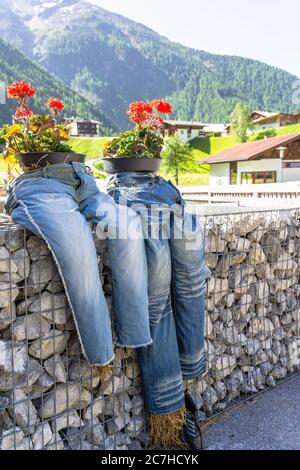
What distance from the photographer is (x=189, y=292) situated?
8.48ft

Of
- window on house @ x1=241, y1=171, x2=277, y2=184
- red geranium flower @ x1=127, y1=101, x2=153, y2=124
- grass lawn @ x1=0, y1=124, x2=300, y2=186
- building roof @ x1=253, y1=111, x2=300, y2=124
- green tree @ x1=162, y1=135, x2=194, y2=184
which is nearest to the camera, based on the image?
red geranium flower @ x1=127, y1=101, x2=153, y2=124

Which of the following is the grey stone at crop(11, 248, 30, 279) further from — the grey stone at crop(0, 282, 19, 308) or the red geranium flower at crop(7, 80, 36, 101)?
the red geranium flower at crop(7, 80, 36, 101)

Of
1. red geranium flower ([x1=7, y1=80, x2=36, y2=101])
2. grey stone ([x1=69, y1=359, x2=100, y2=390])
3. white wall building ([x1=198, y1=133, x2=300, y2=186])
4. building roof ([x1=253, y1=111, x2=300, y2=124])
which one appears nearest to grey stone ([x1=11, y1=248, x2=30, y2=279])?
grey stone ([x1=69, y1=359, x2=100, y2=390])

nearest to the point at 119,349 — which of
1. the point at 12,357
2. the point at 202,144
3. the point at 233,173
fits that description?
the point at 12,357

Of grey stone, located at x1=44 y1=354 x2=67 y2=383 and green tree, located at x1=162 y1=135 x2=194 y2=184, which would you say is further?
green tree, located at x1=162 y1=135 x2=194 y2=184

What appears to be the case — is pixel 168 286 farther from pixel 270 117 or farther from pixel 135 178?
pixel 270 117

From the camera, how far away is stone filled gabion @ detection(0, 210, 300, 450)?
2.11 metres

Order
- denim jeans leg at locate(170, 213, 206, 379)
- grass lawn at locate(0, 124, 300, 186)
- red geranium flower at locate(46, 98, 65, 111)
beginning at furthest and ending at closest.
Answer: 1. grass lawn at locate(0, 124, 300, 186)
2. red geranium flower at locate(46, 98, 65, 111)
3. denim jeans leg at locate(170, 213, 206, 379)

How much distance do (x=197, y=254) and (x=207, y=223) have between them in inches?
18.1

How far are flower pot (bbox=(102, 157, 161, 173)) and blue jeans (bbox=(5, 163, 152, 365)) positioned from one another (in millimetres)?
377

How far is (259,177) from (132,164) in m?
26.3

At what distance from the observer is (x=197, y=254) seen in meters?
2.58

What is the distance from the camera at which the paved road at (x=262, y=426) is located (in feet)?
8.96
